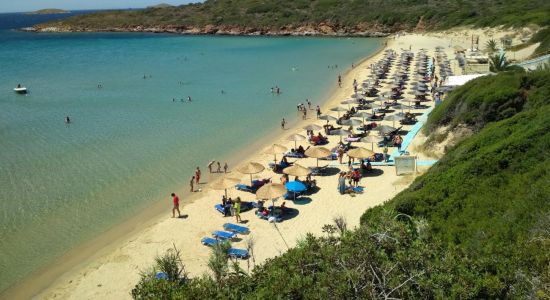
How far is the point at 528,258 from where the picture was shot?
7.77 meters

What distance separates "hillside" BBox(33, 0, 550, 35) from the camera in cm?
8575

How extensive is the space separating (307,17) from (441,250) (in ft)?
352

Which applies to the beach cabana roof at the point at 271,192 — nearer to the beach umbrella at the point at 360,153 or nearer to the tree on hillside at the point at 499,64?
the beach umbrella at the point at 360,153

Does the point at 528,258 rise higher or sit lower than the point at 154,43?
lower

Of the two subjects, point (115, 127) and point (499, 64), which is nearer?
point (499, 64)

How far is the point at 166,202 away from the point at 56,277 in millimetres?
5639

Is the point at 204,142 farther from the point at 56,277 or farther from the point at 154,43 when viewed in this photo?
the point at 154,43

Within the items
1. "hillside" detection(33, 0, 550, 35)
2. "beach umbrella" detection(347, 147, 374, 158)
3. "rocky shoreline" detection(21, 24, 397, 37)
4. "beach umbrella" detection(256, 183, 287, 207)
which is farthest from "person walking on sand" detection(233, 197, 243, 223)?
"rocky shoreline" detection(21, 24, 397, 37)

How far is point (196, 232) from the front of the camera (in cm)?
1608

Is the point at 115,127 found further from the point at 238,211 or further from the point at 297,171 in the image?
the point at 238,211

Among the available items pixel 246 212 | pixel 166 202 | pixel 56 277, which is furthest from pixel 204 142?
pixel 56 277

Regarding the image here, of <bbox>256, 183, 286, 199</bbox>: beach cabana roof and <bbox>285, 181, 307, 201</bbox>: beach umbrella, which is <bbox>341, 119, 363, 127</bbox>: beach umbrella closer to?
<bbox>285, 181, 307, 201</bbox>: beach umbrella

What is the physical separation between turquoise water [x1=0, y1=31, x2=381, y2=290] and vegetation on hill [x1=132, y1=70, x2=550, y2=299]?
30.7ft

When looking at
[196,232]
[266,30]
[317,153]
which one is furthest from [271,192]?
[266,30]
